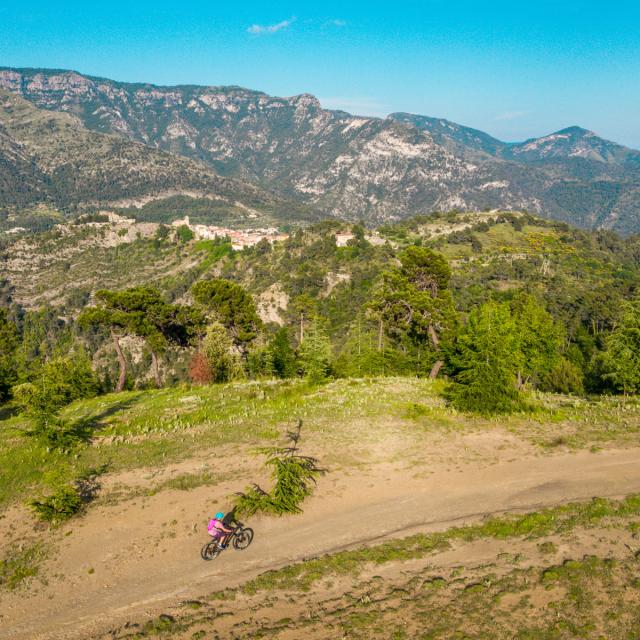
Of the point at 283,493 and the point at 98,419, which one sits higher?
the point at 283,493

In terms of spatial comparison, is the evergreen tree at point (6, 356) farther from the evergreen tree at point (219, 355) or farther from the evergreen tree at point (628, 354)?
the evergreen tree at point (628, 354)

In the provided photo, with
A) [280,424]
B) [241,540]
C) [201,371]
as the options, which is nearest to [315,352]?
[201,371]

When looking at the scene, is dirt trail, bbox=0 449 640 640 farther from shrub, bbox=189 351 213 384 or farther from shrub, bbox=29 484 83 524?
shrub, bbox=189 351 213 384

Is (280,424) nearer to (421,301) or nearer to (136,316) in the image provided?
(421,301)

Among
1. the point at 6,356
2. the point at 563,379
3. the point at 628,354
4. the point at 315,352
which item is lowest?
the point at 563,379

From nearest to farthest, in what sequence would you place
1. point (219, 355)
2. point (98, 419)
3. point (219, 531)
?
1. point (219, 531)
2. point (98, 419)
3. point (219, 355)

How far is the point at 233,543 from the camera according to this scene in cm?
1483

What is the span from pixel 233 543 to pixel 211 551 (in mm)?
783

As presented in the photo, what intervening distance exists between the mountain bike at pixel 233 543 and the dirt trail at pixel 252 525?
249 mm

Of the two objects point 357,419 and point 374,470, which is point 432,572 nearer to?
point 374,470

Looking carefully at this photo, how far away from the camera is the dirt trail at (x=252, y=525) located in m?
12.4

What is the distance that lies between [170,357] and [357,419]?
9457 centimetres

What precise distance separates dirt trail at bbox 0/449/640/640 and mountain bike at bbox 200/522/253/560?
9.8 inches

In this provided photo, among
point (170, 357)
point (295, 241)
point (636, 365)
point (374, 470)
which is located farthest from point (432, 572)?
point (295, 241)
